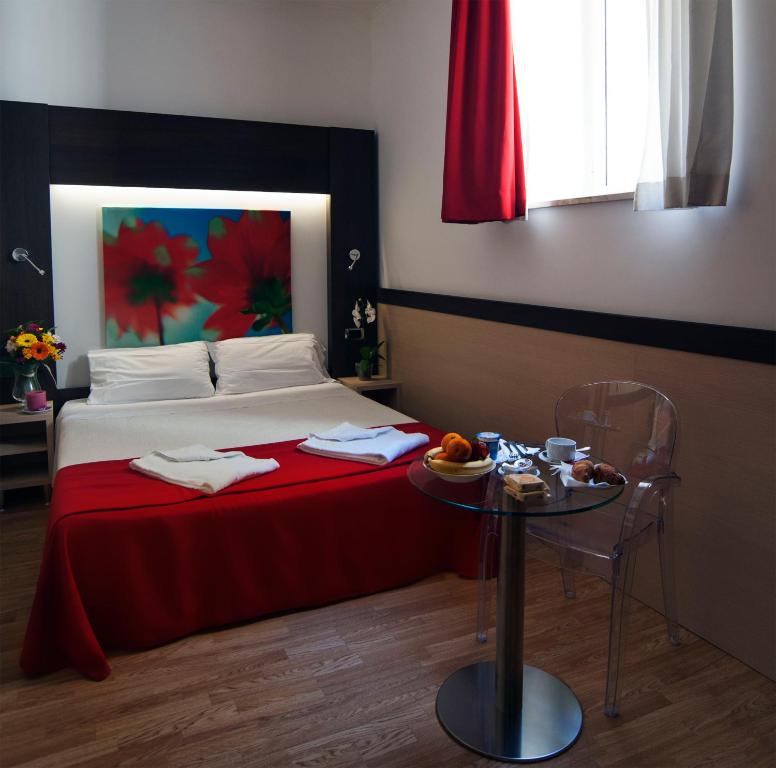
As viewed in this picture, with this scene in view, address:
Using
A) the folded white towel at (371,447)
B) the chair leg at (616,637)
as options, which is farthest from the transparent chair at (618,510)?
the folded white towel at (371,447)

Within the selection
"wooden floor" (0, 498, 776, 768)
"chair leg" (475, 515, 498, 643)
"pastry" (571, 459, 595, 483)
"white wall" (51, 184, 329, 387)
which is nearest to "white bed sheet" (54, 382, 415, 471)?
"white wall" (51, 184, 329, 387)

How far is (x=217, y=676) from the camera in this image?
2297 millimetres

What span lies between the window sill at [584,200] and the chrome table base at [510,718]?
67.4 inches

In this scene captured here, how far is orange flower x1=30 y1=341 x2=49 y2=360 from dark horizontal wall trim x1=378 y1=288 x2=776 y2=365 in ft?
6.84

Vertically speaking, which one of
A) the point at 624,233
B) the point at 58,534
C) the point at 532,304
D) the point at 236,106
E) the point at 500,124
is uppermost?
the point at 236,106

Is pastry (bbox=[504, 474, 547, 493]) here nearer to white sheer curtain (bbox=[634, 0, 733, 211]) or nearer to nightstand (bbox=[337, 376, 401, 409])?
white sheer curtain (bbox=[634, 0, 733, 211])

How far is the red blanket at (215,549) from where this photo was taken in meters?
2.32

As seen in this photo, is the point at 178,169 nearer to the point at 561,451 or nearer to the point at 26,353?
the point at 26,353

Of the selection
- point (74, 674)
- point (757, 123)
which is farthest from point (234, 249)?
point (757, 123)

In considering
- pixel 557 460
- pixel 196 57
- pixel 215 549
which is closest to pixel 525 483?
pixel 557 460

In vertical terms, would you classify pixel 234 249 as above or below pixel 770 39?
below

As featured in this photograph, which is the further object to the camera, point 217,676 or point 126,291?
point 126,291

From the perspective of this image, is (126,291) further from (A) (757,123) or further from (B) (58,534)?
(A) (757,123)

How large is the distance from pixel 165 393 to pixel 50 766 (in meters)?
2.37
